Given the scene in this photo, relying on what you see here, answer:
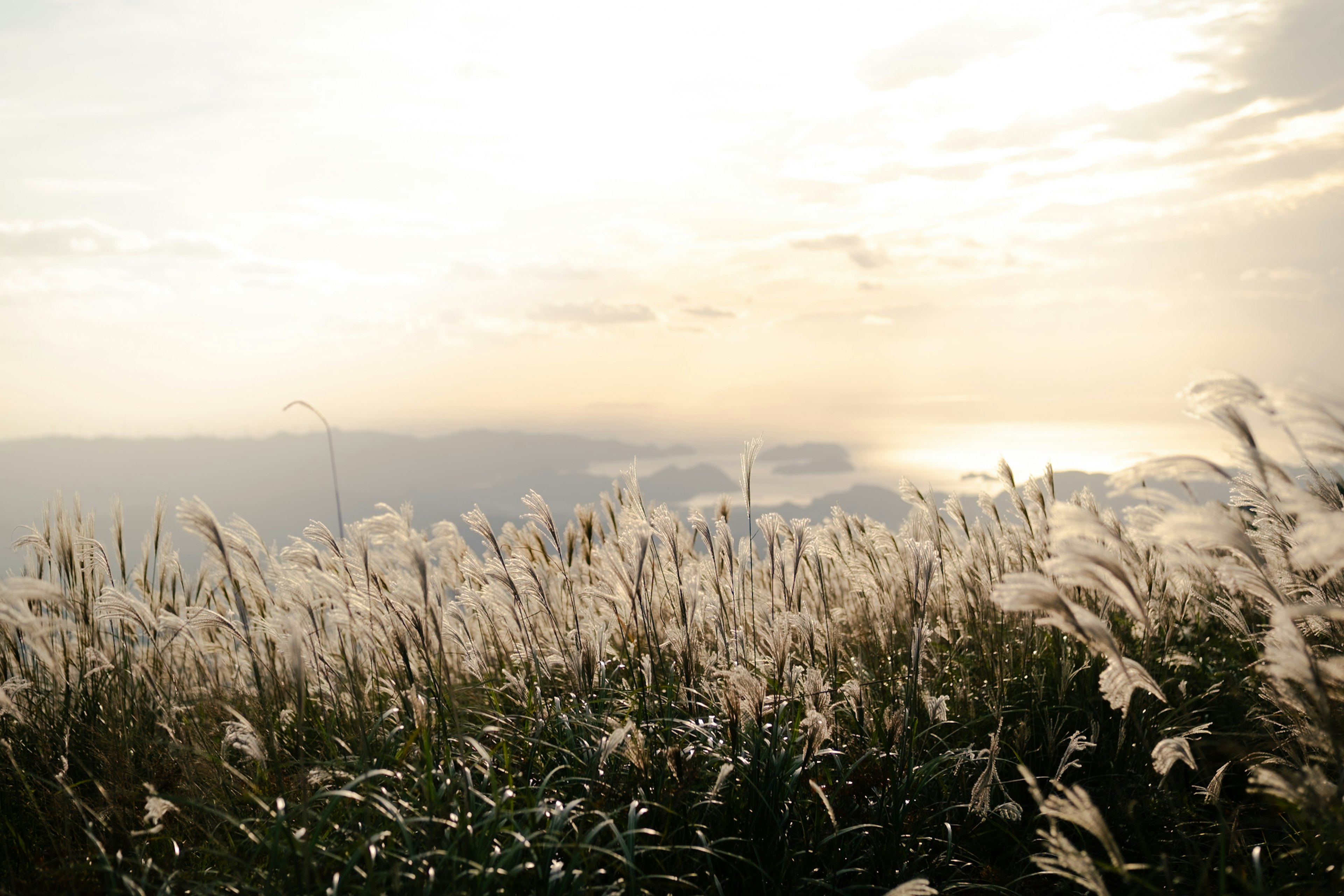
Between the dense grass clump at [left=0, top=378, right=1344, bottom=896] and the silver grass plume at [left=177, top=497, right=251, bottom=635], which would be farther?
the silver grass plume at [left=177, top=497, right=251, bottom=635]

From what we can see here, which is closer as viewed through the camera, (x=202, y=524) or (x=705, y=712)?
(x=202, y=524)

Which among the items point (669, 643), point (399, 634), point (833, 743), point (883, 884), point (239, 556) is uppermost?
point (239, 556)

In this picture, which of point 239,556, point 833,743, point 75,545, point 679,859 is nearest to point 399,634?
point 239,556

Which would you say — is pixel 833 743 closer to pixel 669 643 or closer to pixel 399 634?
pixel 669 643

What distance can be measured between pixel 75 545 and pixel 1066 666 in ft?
15.4

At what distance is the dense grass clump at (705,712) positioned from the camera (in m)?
2.38

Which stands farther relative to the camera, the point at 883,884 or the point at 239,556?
the point at 239,556

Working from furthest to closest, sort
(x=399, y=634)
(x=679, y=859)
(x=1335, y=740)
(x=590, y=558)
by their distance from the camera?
(x=590, y=558) → (x=399, y=634) → (x=679, y=859) → (x=1335, y=740)

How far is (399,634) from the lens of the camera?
3113 mm

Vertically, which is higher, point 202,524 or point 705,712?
point 202,524

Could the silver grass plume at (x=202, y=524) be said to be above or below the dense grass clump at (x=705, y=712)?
above

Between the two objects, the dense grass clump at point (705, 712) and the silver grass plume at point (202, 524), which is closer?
the dense grass clump at point (705, 712)

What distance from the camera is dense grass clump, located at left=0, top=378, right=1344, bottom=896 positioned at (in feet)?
7.82

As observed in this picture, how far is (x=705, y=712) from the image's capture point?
3504mm
